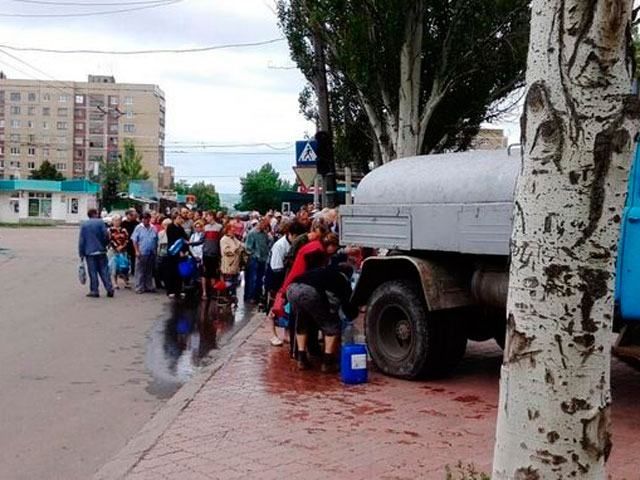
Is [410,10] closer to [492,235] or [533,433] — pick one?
[492,235]

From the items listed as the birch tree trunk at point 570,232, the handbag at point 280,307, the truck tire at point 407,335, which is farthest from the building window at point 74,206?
the birch tree trunk at point 570,232

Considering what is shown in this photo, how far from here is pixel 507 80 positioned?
66.3ft

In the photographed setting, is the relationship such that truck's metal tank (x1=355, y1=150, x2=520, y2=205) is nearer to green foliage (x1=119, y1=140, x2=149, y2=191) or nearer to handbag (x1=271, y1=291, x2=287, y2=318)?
handbag (x1=271, y1=291, x2=287, y2=318)

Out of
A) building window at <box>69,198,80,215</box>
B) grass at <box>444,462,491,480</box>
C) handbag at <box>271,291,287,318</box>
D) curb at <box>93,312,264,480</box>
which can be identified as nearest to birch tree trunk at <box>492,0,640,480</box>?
grass at <box>444,462,491,480</box>

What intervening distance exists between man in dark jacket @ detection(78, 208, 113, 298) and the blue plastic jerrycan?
8.74 metres

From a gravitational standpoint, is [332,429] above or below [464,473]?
below

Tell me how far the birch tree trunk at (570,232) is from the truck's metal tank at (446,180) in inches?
173

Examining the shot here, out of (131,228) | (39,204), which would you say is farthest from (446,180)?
(39,204)

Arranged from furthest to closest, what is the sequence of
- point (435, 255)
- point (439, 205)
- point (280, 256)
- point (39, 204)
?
point (39, 204) → point (280, 256) → point (435, 255) → point (439, 205)

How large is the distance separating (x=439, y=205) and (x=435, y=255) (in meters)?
0.69

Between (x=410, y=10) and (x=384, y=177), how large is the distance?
29.4 feet

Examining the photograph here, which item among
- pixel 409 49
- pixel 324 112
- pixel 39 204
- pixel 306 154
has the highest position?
pixel 409 49

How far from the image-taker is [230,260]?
50.2 feet

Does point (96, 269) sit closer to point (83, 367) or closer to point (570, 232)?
point (83, 367)
